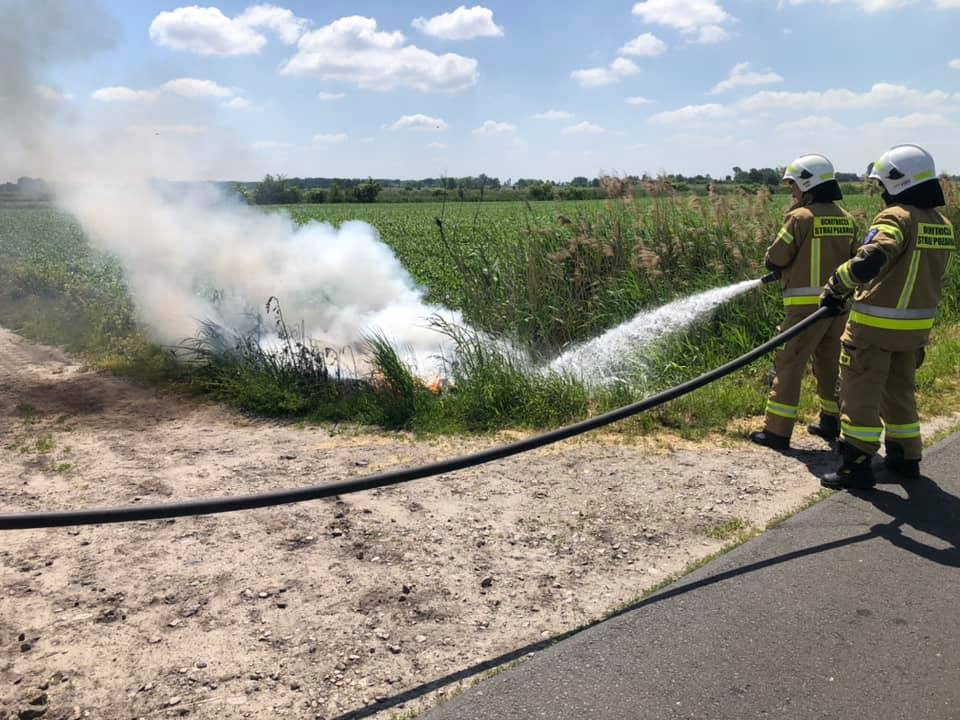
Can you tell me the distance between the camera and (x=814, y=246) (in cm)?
525

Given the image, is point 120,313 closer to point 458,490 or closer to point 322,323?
point 322,323

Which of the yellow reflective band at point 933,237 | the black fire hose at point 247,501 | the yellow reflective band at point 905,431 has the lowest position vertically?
the yellow reflective band at point 905,431

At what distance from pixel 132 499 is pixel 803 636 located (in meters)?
3.94

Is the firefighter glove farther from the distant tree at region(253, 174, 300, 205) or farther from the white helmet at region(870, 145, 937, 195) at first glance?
the distant tree at region(253, 174, 300, 205)

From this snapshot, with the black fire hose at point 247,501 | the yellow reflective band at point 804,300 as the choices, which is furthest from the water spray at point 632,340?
the black fire hose at point 247,501

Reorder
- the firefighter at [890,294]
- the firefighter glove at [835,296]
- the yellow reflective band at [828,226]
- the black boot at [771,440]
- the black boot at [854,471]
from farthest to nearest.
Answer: the black boot at [771,440]
the yellow reflective band at [828,226]
the firefighter glove at [835,296]
the black boot at [854,471]
the firefighter at [890,294]

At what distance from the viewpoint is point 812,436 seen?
566cm

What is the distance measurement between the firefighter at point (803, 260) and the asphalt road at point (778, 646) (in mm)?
1522

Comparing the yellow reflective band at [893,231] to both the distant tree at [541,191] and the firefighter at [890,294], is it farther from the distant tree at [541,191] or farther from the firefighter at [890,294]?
the distant tree at [541,191]

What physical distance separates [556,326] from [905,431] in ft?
13.2

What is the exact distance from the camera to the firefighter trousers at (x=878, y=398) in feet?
14.8

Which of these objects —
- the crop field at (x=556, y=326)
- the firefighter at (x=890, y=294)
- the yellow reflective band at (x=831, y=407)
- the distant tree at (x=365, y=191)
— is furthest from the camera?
the distant tree at (x=365, y=191)

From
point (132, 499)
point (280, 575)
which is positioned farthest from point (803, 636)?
point (132, 499)

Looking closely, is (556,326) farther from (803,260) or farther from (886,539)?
(886,539)
